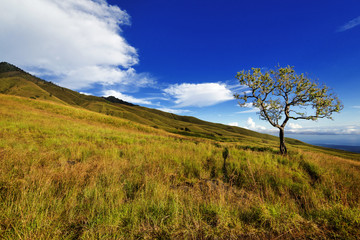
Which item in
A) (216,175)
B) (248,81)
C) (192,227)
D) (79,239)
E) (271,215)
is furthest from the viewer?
(248,81)

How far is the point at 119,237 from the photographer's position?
2.33 metres

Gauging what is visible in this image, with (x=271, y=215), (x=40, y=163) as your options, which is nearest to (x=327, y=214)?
(x=271, y=215)

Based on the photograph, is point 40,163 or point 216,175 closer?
point 40,163

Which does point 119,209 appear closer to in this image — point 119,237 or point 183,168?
point 119,237

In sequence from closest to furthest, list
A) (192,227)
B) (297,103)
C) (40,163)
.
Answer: (192,227), (40,163), (297,103)

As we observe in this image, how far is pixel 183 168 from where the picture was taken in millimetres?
6254

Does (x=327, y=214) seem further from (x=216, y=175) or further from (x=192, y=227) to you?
(x=216, y=175)

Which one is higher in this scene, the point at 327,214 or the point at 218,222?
the point at 327,214

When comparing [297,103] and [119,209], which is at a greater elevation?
[297,103]

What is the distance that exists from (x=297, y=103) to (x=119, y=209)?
58.2 feet

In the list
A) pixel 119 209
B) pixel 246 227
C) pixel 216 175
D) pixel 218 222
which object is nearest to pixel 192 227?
pixel 218 222

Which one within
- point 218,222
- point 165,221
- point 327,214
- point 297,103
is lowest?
point 165,221

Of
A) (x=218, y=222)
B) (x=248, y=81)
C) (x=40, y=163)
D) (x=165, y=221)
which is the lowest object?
(x=40, y=163)

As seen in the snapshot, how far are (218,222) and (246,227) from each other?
0.50 meters
